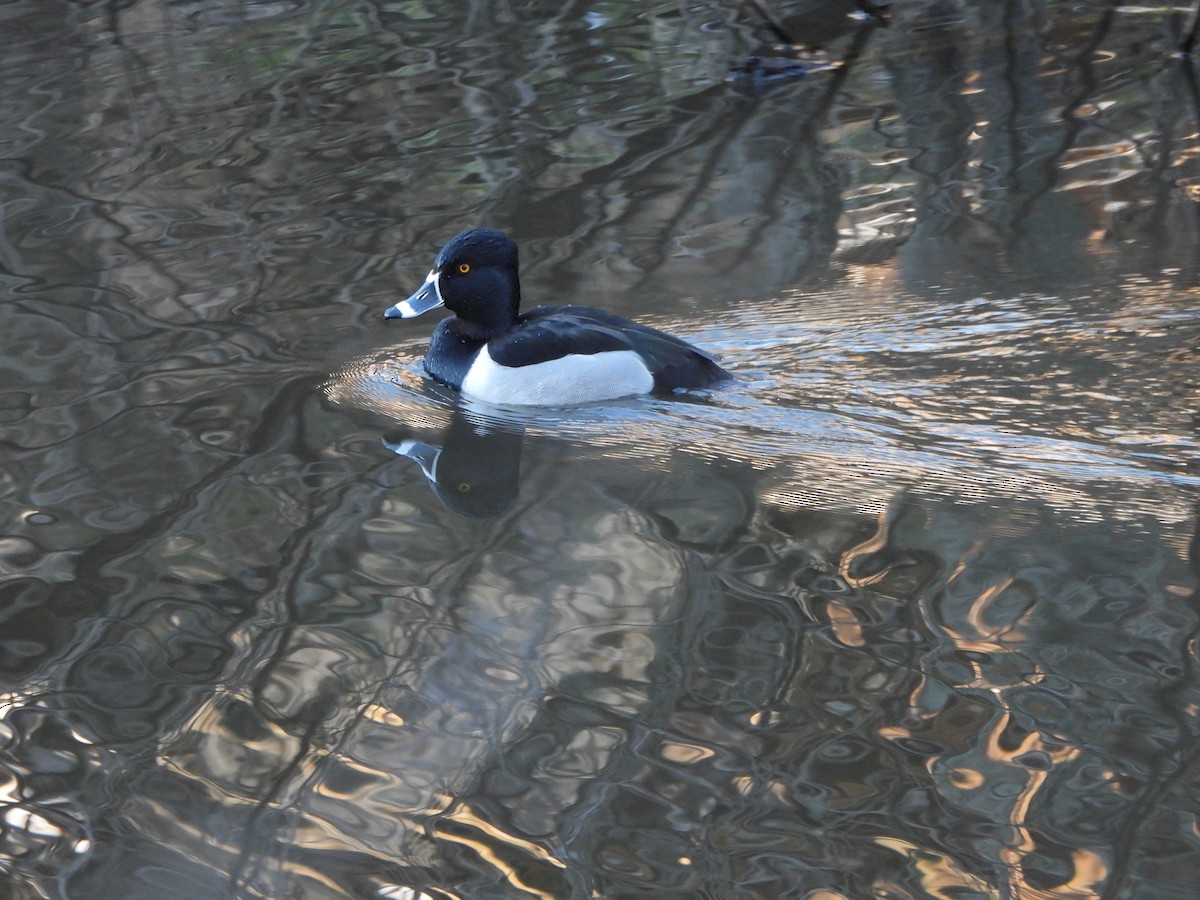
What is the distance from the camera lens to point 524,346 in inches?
271

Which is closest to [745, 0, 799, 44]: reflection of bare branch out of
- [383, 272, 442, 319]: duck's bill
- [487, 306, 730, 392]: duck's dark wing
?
[383, 272, 442, 319]: duck's bill

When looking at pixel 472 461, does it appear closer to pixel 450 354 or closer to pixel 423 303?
pixel 450 354

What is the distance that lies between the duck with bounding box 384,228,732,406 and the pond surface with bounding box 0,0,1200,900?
0.54 feet

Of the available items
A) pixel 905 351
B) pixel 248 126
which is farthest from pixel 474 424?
pixel 248 126

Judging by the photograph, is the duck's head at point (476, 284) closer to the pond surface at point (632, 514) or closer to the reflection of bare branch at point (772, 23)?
the pond surface at point (632, 514)

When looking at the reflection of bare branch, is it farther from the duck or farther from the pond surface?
the duck

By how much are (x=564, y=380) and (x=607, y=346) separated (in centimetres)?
27

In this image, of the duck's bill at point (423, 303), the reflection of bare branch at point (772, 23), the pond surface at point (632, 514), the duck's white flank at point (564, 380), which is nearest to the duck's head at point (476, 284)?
the duck's bill at point (423, 303)

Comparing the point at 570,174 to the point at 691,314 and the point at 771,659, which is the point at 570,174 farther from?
the point at 771,659

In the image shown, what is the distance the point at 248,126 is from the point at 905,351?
6685 millimetres

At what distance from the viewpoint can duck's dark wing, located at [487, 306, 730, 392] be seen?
6.73 metres

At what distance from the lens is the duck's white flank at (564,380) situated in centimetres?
673

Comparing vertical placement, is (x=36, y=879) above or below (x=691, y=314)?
above

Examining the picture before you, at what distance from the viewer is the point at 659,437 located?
6.55 meters
